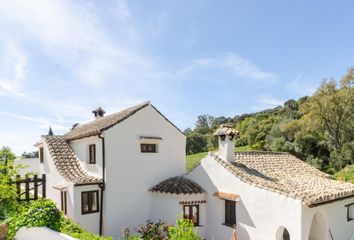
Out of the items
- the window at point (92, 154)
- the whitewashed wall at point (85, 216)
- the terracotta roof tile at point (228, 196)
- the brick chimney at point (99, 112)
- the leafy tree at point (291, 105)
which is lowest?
the whitewashed wall at point (85, 216)

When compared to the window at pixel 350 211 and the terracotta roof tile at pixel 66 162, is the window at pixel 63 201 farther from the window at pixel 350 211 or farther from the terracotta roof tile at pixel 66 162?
the window at pixel 350 211

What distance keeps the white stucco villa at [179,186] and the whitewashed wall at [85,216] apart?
55 millimetres

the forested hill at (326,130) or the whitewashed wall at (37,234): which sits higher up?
the forested hill at (326,130)

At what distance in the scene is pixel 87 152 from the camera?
16781mm

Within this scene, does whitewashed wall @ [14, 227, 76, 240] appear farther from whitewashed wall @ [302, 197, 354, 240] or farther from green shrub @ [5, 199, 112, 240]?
whitewashed wall @ [302, 197, 354, 240]

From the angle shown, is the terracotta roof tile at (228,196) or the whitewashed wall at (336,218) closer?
the whitewashed wall at (336,218)

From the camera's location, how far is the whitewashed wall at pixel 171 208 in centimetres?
1454

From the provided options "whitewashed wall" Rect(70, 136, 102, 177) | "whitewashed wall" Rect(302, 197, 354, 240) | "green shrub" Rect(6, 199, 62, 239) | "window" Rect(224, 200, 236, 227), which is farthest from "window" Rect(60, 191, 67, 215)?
"whitewashed wall" Rect(302, 197, 354, 240)

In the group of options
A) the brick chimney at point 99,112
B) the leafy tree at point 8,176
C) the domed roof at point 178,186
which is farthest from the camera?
the brick chimney at point 99,112

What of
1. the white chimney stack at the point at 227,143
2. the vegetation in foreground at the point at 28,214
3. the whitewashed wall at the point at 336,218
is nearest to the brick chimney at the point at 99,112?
the vegetation in foreground at the point at 28,214

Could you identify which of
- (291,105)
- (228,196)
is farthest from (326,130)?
(291,105)

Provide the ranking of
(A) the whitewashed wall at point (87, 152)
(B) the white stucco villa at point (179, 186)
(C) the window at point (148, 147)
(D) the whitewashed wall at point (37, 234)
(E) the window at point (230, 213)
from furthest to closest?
(C) the window at point (148, 147), (A) the whitewashed wall at point (87, 152), (E) the window at point (230, 213), (B) the white stucco villa at point (179, 186), (D) the whitewashed wall at point (37, 234)

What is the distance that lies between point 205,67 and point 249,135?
26.8 meters

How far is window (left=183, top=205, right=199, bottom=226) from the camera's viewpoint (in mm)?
14820
